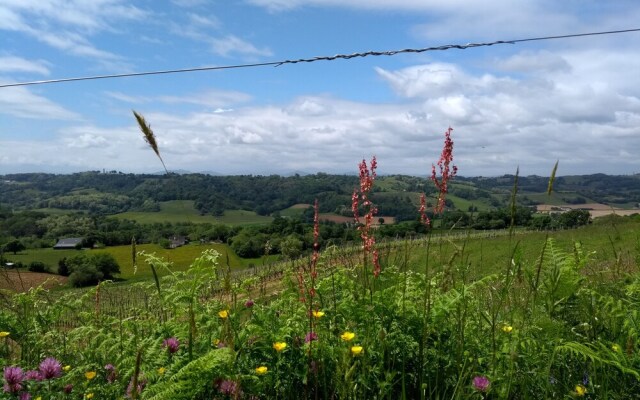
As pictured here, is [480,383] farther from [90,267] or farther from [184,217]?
[184,217]

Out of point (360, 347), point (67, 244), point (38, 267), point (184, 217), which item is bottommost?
point (67, 244)

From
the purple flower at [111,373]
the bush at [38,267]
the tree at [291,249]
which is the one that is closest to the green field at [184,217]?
the bush at [38,267]

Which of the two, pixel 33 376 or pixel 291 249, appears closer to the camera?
pixel 33 376

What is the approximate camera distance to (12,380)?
2299mm

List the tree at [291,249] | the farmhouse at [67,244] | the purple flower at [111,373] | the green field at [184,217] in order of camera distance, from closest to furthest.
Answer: the purple flower at [111,373], the tree at [291,249], the farmhouse at [67,244], the green field at [184,217]

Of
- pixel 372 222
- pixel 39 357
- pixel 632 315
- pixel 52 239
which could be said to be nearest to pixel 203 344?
pixel 39 357

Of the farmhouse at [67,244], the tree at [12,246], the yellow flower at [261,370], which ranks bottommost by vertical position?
the farmhouse at [67,244]

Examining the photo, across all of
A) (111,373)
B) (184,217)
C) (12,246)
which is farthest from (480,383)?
(184,217)

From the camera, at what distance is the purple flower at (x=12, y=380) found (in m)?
2.29

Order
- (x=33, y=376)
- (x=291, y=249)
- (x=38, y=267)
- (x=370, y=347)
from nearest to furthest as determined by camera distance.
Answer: (x=33, y=376)
(x=370, y=347)
(x=291, y=249)
(x=38, y=267)

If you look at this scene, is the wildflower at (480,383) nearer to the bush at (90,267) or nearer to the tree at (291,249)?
the tree at (291,249)

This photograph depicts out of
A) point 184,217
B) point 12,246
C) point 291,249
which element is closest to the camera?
point 291,249

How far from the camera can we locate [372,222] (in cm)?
368

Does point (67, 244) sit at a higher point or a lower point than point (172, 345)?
lower
